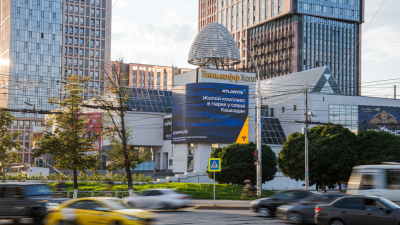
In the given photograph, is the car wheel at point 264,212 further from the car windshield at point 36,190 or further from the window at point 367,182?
the car windshield at point 36,190

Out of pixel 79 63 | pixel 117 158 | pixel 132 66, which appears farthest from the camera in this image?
pixel 132 66

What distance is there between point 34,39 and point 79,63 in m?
16.3

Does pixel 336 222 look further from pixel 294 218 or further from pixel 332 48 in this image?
pixel 332 48

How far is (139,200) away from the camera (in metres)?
24.7

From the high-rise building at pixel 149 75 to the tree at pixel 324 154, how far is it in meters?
123

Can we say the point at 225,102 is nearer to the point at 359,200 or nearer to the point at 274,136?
the point at 274,136

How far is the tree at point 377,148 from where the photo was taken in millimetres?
44312

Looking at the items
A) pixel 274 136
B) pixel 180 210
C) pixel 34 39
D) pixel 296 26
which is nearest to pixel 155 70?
pixel 34 39

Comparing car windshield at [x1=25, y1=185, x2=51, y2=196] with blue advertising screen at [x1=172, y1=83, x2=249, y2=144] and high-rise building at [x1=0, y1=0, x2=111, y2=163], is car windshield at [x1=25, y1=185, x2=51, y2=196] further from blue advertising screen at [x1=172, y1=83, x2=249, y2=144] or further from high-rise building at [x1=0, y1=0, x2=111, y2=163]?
high-rise building at [x1=0, y1=0, x2=111, y2=163]

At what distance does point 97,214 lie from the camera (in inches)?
582

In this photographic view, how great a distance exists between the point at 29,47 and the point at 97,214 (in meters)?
133

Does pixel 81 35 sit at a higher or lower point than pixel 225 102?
higher

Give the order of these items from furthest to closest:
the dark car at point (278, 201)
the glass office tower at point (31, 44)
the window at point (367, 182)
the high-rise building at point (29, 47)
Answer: the high-rise building at point (29, 47)
the glass office tower at point (31, 44)
the window at point (367, 182)
the dark car at point (278, 201)

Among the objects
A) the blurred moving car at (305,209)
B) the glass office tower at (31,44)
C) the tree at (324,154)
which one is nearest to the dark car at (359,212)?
the blurred moving car at (305,209)
